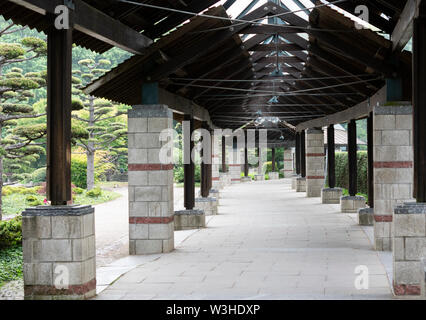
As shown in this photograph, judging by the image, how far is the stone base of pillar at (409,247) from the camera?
22.5 feet

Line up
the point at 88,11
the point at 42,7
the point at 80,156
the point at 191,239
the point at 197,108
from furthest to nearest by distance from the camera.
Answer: the point at 80,156, the point at 197,108, the point at 191,239, the point at 88,11, the point at 42,7

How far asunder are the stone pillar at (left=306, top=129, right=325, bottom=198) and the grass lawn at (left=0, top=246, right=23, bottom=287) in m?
14.6

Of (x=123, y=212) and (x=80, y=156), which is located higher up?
(x=80, y=156)

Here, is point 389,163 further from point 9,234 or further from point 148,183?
point 9,234

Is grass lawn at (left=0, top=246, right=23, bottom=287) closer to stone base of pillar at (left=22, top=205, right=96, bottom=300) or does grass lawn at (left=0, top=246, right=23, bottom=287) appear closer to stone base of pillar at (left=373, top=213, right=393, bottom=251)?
stone base of pillar at (left=22, top=205, right=96, bottom=300)

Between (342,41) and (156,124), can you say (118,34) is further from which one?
(342,41)

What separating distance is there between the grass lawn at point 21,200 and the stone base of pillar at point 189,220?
460cm

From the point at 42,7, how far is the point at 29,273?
3.01m

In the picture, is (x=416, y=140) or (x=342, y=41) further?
(x=342, y=41)

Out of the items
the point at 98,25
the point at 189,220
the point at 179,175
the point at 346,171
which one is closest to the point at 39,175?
the point at 179,175

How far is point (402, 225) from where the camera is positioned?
6.89 metres

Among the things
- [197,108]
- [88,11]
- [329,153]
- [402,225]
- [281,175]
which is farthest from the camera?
[281,175]

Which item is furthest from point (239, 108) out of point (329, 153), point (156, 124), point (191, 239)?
point (156, 124)

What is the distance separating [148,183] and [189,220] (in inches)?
156
